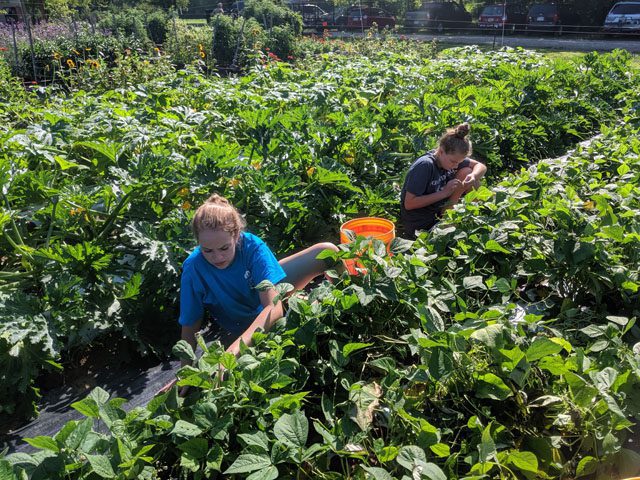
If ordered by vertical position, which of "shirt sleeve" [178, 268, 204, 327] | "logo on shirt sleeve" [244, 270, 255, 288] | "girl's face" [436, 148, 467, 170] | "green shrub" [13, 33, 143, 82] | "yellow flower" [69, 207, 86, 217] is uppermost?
"green shrub" [13, 33, 143, 82]

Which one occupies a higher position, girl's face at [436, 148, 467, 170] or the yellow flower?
girl's face at [436, 148, 467, 170]

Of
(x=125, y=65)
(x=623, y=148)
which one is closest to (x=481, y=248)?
(x=623, y=148)

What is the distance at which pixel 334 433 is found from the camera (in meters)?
1.49

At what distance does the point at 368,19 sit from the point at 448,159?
26.3 m

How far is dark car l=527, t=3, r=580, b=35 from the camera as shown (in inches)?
966

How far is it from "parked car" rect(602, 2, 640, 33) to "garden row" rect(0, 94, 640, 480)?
80.7ft

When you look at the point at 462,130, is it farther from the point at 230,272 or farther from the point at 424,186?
the point at 230,272

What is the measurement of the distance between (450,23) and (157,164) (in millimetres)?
30251

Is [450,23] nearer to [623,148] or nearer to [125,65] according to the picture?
Answer: [125,65]

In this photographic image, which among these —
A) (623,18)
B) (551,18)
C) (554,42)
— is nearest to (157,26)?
(554,42)

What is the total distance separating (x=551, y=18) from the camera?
24.5 metres

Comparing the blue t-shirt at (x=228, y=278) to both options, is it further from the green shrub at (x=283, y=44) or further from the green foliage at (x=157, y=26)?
the green foliage at (x=157, y=26)

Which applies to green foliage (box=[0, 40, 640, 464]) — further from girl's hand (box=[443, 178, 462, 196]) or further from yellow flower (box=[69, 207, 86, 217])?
girl's hand (box=[443, 178, 462, 196])

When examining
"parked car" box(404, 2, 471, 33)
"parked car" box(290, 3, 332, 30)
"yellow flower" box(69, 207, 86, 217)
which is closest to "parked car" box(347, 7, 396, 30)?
"parked car" box(290, 3, 332, 30)
